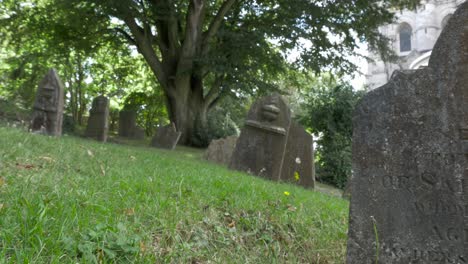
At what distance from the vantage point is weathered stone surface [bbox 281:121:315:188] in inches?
421

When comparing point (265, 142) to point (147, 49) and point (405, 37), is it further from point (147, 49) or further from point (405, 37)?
point (405, 37)

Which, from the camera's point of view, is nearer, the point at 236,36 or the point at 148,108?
the point at 236,36

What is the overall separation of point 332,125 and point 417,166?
46.9 feet

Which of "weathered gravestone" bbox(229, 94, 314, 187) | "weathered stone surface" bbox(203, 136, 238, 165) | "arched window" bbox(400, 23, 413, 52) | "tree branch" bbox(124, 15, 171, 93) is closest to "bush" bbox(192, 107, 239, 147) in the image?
"tree branch" bbox(124, 15, 171, 93)

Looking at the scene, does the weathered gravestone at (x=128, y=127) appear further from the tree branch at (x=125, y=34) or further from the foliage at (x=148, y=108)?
the foliage at (x=148, y=108)

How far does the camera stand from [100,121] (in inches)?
640

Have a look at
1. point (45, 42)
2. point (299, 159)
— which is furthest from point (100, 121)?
point (299, 159)

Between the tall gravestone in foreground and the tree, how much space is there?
1419 cm

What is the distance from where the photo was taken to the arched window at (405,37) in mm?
50709

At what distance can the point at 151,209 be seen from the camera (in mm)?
3244

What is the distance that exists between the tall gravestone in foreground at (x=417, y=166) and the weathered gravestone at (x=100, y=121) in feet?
46.5

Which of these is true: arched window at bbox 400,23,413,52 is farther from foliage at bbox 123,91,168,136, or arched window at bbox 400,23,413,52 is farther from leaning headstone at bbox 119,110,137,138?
leaning headstone at bbox 119,110,137,138

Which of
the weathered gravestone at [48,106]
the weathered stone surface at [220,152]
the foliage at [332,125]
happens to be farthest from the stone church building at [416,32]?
the weathered gravestone at [48,106]

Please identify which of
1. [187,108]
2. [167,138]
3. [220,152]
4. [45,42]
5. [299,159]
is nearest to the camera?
[299,159]
